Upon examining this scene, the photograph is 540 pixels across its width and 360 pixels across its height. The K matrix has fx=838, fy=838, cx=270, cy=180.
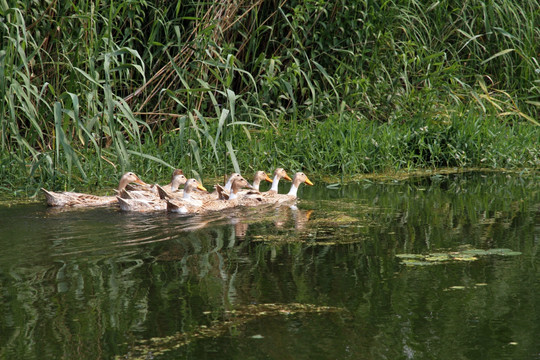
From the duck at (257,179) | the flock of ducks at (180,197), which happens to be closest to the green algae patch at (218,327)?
the flock of ducks at (180,197)

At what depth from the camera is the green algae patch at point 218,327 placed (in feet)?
10.9

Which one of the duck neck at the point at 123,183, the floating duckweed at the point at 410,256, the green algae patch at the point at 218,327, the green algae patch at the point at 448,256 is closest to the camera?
the green algae patch at the point at 218,327

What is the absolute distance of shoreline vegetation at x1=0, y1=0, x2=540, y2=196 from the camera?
7617mm

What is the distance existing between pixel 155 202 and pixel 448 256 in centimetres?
283

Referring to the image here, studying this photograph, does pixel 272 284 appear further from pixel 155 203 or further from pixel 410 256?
pixel 155 203

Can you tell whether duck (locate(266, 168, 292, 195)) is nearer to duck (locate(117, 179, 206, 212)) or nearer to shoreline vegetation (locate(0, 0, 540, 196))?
shoreline vegetation (locate(0, 0, 540, 196))

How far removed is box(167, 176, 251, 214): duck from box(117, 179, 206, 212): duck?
1cm

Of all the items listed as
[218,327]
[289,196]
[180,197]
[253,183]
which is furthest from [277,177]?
[218,327]

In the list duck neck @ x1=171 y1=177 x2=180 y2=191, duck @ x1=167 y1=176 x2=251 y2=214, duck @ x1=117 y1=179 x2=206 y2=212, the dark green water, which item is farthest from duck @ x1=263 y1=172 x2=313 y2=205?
duck neck @ x1=171 y1=177 x2=180 y2=191

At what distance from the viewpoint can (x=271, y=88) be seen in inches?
380

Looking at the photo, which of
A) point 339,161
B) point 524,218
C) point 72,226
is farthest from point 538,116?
point 72,226

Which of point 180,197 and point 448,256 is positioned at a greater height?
point 180,197

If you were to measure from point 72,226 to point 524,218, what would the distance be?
3.32m

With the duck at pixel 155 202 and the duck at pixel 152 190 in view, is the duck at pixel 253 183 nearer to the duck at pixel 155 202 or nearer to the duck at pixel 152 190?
the duck at pixel 155 202
